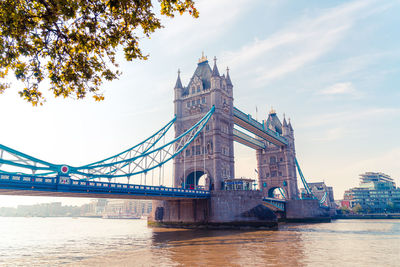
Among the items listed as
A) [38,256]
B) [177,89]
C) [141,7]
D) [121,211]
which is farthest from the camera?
[121,211]

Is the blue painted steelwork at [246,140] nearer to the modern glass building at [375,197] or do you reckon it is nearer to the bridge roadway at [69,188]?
the bridge roadway at [69,188]

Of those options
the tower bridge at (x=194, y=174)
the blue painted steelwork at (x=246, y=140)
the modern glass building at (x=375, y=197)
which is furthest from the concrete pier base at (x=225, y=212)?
the modern glass building at (x=375, y=197)

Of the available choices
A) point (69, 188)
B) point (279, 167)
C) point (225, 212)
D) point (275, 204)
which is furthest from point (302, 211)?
point (69, 188)

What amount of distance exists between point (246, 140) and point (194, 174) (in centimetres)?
2013

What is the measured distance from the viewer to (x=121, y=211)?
15962 cm

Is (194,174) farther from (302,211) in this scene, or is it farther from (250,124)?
(302,211)

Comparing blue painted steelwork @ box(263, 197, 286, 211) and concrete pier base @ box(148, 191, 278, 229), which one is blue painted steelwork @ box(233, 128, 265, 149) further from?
concrete pier base @ box(148, 191, 278, 229)

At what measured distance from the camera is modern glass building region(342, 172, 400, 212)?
4624 inches

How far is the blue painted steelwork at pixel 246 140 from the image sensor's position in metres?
59.8

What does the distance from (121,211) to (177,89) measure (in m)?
124

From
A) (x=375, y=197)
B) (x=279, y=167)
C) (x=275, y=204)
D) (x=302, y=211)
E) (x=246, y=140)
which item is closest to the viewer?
(x=275, y=204)

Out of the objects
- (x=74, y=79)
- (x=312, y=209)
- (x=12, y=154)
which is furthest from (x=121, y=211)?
(x=74, y=79)

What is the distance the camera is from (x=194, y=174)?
5091 centimetres

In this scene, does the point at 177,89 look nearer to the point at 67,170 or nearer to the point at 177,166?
the point at 177,166
